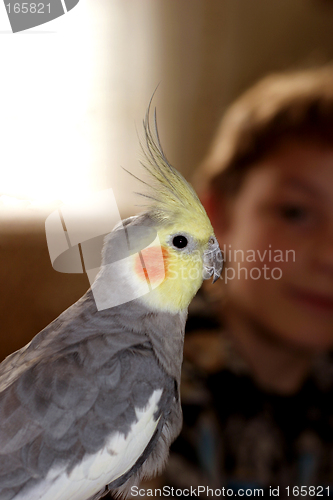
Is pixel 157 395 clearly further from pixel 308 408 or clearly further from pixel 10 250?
pixel 308 408

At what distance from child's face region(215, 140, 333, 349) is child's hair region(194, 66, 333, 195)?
0.16ft

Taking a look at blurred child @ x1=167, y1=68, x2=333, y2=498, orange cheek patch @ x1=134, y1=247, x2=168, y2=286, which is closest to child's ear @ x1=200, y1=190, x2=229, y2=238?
blurred child @ x1=167, y1=68, x2=333, y2=498

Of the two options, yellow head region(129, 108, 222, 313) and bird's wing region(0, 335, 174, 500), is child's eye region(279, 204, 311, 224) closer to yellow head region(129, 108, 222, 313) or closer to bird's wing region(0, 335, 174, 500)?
yellow head region(129, 108, 222, 313)

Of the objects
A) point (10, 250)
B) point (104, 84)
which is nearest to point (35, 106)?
point (104, 84)

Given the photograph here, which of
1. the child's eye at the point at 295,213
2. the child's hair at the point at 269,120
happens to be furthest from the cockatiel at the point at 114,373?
the child's eye at the point at 295,213

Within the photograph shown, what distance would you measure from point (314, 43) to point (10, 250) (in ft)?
3.94

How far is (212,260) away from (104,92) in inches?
27.1

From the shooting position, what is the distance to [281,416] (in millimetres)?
1357

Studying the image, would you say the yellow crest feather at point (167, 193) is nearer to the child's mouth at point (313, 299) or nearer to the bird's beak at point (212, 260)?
the bird's beak at point (212, 260)

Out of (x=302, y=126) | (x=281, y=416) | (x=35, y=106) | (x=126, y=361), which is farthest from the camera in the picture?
(x=281, y=416)

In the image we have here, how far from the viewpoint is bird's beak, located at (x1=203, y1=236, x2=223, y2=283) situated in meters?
0.81

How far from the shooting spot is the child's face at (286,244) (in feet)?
4.14

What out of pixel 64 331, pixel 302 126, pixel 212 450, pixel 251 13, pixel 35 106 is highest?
pixel 251 13

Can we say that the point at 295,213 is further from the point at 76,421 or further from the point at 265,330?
the point at 76,421
